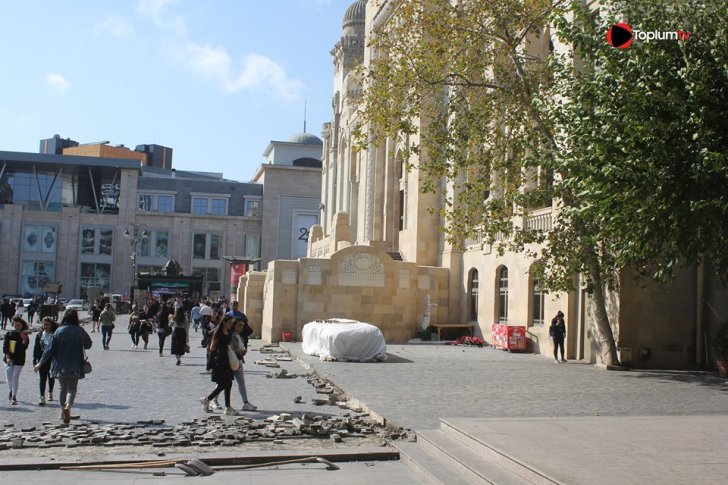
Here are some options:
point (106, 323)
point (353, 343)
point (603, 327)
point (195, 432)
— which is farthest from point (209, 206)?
point (195, 432)

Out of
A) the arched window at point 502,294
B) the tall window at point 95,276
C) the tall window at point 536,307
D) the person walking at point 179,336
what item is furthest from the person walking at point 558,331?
the tall window at point 95,276

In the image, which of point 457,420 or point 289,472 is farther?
point 457,420

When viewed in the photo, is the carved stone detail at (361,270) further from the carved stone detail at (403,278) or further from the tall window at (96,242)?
the tall window at (96,242)

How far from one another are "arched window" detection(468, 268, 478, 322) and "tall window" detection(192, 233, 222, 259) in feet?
171

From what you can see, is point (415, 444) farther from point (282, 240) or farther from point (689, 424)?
point (282, 240)

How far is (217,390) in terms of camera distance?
12.7 meters

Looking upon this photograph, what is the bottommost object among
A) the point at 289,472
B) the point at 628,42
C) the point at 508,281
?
the point at 289,472

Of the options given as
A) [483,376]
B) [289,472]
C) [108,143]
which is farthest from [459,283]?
[108,143]

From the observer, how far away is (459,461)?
911cm

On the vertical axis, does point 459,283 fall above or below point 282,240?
below

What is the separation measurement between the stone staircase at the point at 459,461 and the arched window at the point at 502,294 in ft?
62.1

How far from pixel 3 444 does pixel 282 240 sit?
7308 cm

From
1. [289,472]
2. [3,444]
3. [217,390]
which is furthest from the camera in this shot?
[217,390]

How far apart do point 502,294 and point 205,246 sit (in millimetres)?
55684
